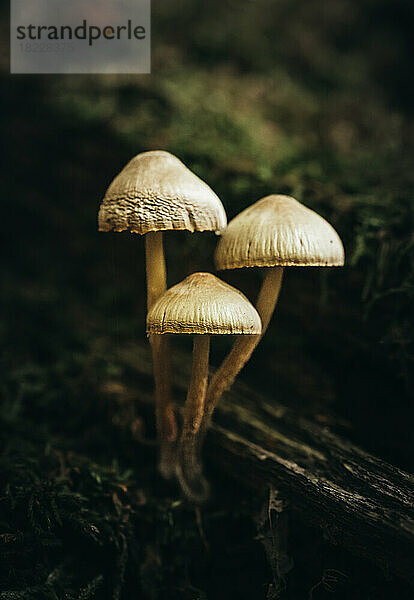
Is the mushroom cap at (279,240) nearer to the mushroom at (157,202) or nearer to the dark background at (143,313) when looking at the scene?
the mushroom at (157,202)

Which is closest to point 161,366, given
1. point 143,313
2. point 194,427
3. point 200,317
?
point 194,427

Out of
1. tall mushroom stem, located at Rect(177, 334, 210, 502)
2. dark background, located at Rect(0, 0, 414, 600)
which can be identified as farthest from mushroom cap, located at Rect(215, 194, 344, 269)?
dark background, located at Rect(0, 0, 414, 600)

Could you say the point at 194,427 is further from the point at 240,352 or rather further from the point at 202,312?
the point at 202,312

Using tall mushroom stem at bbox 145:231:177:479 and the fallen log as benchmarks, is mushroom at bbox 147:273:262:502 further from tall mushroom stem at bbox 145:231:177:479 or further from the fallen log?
the fallen log

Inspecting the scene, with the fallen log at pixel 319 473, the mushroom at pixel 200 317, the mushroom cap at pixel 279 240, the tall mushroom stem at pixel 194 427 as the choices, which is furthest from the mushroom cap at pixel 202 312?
the fallen log at pixel 319 473

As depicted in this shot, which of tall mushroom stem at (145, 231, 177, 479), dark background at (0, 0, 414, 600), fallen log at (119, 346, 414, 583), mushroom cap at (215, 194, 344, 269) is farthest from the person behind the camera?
tall mushroom stem at (145, 231, 177, 479)

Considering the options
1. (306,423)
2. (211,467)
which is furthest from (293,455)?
(211,467)

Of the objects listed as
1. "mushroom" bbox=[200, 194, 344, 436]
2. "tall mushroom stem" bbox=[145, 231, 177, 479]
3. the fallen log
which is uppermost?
"mushroom" bbox=[200, 194, 344, 436]

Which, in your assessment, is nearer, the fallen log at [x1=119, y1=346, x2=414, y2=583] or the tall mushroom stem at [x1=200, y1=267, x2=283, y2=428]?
the fallen log at [x1=119, y1=346, x2=414, y2=583]
